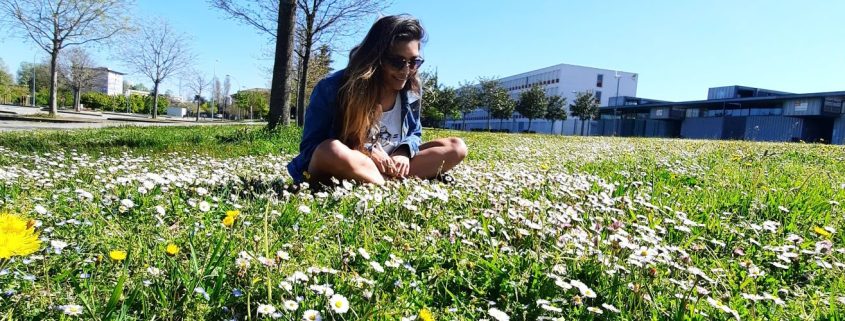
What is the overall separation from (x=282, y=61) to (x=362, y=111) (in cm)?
745

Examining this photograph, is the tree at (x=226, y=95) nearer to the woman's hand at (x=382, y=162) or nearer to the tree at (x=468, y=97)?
the tree at (x=468, y=97)

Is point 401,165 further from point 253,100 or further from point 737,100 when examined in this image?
point 253,100

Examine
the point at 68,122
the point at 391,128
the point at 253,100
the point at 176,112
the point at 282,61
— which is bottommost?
the point at 68,122

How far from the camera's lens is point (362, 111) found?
347 centimetres

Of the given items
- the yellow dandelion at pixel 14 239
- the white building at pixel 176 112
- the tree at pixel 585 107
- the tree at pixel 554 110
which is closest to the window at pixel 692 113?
the tree at pixel 585 107

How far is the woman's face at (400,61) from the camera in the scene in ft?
11.4

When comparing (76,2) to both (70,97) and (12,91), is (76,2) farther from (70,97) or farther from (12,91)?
(70,97)

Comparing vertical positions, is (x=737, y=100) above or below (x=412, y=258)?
above

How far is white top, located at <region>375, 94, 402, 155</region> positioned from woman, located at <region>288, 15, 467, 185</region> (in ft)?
0.18

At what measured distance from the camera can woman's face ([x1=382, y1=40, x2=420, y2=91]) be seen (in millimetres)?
3467

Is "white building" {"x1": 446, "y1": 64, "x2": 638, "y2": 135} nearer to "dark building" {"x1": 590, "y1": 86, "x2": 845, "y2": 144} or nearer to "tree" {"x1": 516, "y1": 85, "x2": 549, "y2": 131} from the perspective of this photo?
"dark building" {"x1": 590, "y1": 86, "x2": 845, "y2": 144}

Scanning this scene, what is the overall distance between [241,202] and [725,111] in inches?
2637

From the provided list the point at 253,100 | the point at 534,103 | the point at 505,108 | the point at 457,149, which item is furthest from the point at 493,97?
the point at 457,149

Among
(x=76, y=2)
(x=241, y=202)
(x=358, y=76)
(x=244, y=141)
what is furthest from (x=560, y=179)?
(x=76, y=2)
